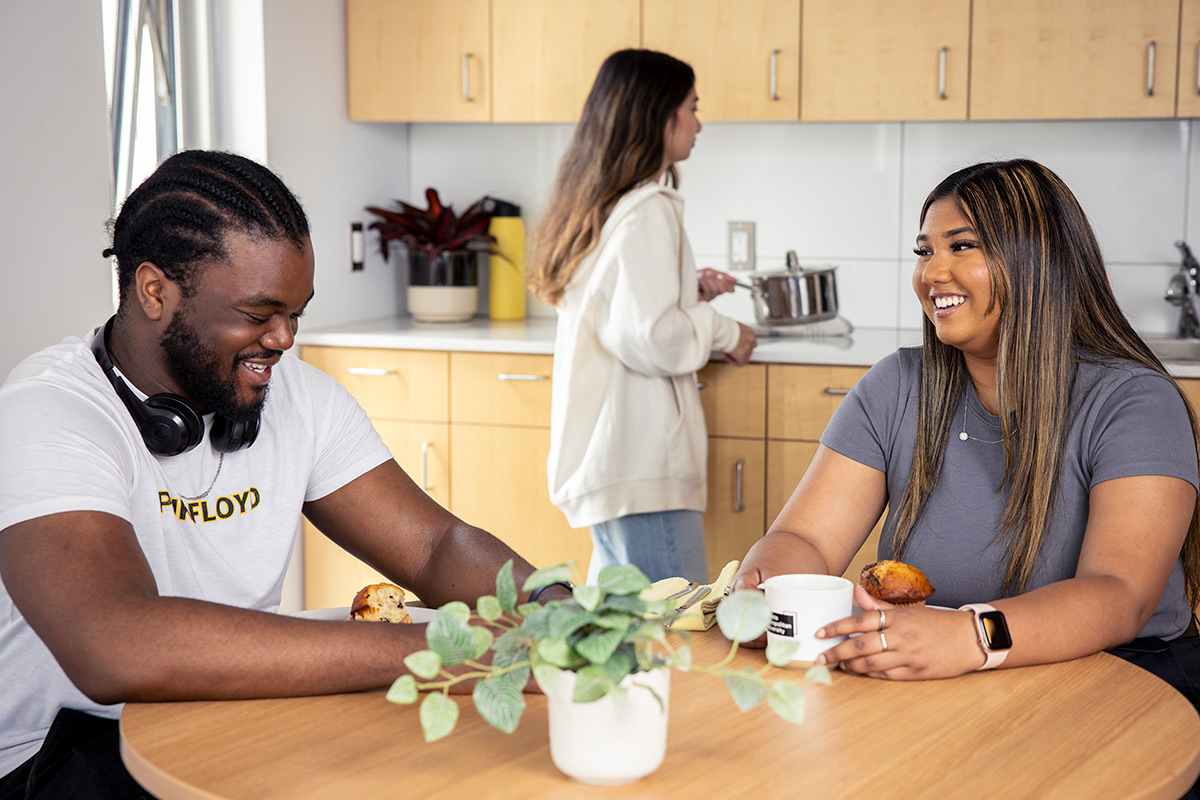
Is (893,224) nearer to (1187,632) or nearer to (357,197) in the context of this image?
(357,197)

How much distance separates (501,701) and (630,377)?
1872mm

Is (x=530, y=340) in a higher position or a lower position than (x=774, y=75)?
lower

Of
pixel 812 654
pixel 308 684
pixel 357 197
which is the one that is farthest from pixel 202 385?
pixel 357 197

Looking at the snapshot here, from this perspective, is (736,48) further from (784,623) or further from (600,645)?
(600,645)

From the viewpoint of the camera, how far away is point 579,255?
2631 millimetres

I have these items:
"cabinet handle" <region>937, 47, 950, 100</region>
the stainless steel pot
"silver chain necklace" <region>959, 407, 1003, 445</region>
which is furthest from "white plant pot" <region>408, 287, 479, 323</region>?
"silver chain necklace" <region>959, 407, 1003, 445</region>

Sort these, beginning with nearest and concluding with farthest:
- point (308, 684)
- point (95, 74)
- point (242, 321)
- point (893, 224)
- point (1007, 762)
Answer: point (1007, 762) < point (308, 684) < point (242, 321) < point (95, 74) < point (893, 224)

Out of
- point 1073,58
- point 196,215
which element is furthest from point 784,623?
point 1073,58

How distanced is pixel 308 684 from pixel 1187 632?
114cm

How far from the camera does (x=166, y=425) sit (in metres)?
1.31

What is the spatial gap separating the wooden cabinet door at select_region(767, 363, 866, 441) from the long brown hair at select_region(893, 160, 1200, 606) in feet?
4.17

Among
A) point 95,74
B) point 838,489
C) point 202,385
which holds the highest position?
point 95,74

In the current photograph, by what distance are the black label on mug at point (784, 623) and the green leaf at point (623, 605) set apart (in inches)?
13.7

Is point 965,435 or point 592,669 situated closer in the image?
point 592,669
